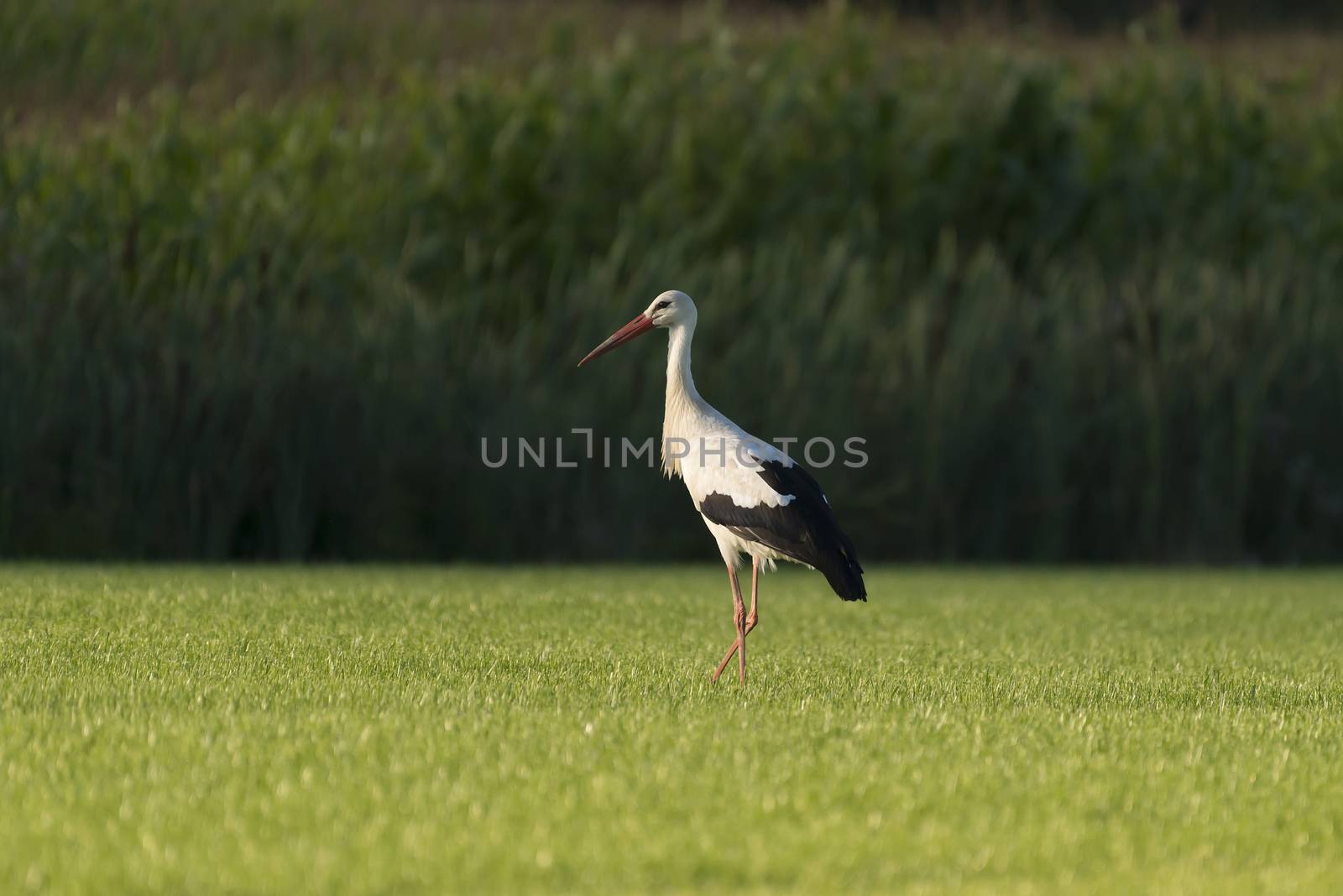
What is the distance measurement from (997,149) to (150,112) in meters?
8.94

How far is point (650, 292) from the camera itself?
14375 mm

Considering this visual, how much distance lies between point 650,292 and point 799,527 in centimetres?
757

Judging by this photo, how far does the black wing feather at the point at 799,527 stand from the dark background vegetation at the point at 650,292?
590cm

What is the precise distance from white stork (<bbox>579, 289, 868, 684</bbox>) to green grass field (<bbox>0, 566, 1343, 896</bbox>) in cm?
37

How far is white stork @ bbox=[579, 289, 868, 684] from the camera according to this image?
6.96m

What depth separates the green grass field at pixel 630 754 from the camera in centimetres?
396

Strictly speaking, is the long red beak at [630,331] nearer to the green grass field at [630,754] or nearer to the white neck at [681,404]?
the white neck at [681,404]

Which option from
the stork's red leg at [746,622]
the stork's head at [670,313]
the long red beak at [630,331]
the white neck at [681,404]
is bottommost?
the stork's red leg at [746,622]

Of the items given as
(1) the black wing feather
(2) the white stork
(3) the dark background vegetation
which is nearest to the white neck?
(2) the white stork

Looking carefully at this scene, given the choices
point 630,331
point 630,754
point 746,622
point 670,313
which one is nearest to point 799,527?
point 746,622

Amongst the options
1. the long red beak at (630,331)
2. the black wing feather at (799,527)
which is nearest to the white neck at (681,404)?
the long red beak at (630,331)

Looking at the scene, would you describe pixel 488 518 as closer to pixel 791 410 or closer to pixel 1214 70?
pixel 791 410

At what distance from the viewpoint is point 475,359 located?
43.9ft

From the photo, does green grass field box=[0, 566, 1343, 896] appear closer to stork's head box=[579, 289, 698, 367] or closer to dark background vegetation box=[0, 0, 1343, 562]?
stork's head box=[579, 289, 698, 367]
